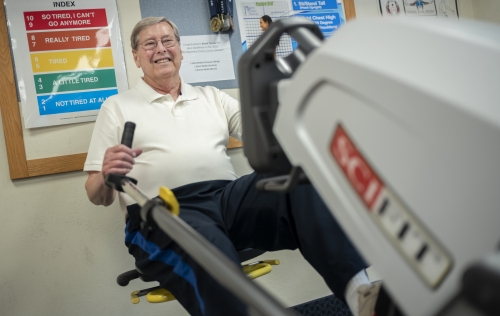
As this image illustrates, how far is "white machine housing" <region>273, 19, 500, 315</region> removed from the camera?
46cm

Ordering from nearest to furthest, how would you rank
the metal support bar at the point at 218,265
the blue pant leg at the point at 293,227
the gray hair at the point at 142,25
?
1. the metal support bar at the point at 218,265
2. the blue pant leg at the point at 293,227
3. the gray hair at the point at 142,25

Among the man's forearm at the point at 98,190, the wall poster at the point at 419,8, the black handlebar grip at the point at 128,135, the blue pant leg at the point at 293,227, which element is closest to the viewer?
the blue pant leg at the point at 293,227

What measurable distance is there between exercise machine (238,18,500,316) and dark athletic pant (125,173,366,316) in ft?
1.56

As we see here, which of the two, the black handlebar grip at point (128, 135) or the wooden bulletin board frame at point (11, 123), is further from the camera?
the wooden bulletin board frame at point (11, 123)

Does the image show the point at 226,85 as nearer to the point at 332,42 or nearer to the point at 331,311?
the point at 331,311

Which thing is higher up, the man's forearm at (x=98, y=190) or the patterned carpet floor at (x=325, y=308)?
the man's forearm at (x=98, y=190)

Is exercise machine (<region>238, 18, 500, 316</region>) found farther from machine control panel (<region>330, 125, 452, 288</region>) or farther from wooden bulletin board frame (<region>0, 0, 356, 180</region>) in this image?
wooden bulletin board frame (<region>0, 0, 356, 180</region>)

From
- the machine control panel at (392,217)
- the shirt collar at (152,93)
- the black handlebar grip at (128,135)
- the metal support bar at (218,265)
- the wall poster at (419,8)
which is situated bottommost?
the metal support bar at (218,265)

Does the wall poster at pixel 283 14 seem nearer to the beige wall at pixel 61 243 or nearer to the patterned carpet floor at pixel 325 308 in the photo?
the beige wall at pixel 61 243

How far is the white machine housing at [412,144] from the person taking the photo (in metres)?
0.46

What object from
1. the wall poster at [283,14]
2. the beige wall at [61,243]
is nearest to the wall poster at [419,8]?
the wall poster at [283,14]

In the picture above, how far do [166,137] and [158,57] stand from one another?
1.27ft

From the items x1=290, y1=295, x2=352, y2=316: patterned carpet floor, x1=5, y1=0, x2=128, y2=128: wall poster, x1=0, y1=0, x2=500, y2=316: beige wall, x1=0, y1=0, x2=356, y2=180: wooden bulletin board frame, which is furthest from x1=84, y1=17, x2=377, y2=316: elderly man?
x1=290, y1=295, x2=352, y2=316: patterned carpet floor

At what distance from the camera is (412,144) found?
51 centimetres
